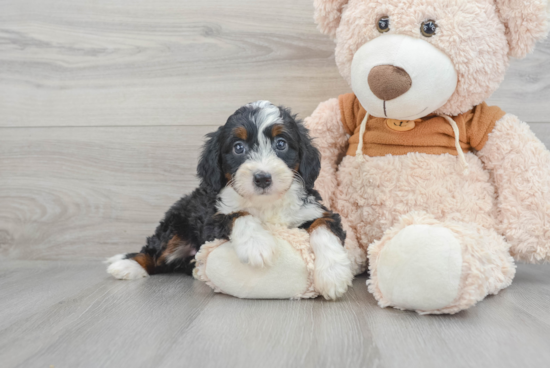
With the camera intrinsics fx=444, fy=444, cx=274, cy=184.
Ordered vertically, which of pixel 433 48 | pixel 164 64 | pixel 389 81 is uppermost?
pixel 433 48

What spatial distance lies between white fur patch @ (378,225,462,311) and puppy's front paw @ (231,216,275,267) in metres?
0.38

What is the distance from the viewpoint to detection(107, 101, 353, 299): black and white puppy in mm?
1481

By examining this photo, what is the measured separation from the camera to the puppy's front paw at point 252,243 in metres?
1.45

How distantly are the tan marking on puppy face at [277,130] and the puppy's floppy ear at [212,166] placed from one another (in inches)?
8.7

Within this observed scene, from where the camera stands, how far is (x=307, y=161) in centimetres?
166


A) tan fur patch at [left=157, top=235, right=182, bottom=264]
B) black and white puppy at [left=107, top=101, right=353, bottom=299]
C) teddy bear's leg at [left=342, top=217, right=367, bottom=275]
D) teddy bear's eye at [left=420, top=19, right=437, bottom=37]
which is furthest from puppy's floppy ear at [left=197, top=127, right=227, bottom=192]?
teddy bear's eye at [left=420, top=19, right=437, bottom=37]

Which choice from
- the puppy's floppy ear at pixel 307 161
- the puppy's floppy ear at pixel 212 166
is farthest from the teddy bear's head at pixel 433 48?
the puppy's floppy ear at pixel 212 166

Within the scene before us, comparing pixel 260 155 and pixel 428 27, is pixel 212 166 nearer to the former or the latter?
pixel 260 155

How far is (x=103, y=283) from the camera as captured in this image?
1.90 m

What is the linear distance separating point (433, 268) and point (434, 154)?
571mm

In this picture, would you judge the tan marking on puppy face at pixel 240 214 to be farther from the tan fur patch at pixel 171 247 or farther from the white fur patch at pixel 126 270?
the white fur patch at pixel 126 270

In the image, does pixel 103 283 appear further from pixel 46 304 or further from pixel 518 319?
pixel 518 319

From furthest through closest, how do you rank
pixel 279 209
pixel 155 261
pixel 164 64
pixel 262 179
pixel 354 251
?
1. pixel 164 64
2. pixel 155 261
3. pixel 354 251
4. pixel 279 209
5. pixel 262 179

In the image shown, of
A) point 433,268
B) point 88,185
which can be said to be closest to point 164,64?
point 88,185
